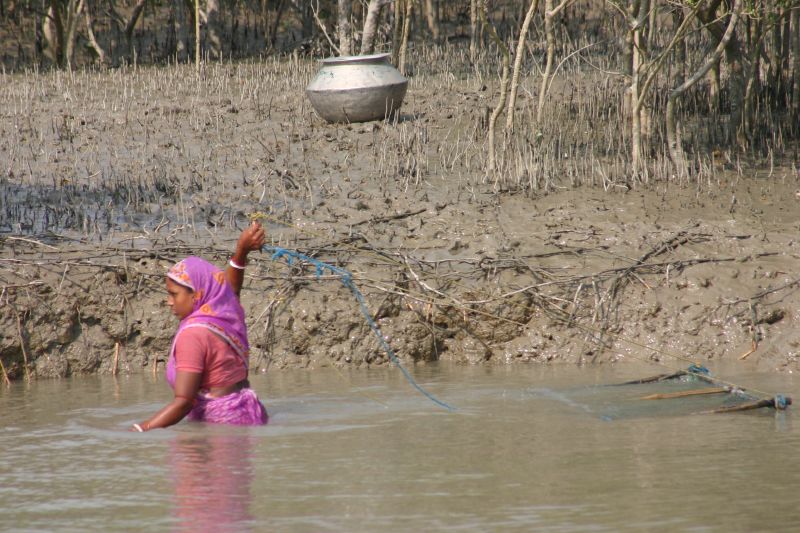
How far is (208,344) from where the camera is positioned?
5555 millimetres

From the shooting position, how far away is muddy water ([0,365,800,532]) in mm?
4340

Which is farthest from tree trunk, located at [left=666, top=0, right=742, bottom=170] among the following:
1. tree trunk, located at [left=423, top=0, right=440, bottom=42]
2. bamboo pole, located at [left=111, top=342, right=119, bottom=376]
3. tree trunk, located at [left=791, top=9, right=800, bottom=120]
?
tree trunk, located at [left=423, top=0, right=440, bottom=42]

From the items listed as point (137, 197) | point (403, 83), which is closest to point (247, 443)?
point (137, 197)

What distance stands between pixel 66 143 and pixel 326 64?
3019 mm

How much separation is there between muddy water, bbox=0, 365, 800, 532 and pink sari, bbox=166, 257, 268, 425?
96mm

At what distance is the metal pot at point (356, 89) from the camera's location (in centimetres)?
1229

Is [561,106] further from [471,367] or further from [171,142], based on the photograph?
[471,367]

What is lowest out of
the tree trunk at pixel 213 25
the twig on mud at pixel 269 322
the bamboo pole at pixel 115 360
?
the bamboo pole at pixel 115 360

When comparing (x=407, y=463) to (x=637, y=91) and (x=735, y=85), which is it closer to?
(x=637, y=91)

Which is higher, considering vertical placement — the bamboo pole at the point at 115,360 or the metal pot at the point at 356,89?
the metal pot at the point at 356,89

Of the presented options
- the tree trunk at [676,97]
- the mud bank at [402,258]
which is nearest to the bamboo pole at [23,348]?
the mud bank at [402,258]

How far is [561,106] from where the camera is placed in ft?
43.2

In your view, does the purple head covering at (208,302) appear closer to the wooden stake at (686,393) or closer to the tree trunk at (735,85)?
the wooden stake at (686,393)

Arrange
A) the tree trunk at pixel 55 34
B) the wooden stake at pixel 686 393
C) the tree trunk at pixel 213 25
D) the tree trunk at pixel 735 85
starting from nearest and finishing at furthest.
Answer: the wooden stake at pixel 686 393 < the tree trunk at pixel 735 85 < the tree trunk at pixel 55 34 < the tree trunk at pixel 213 25
